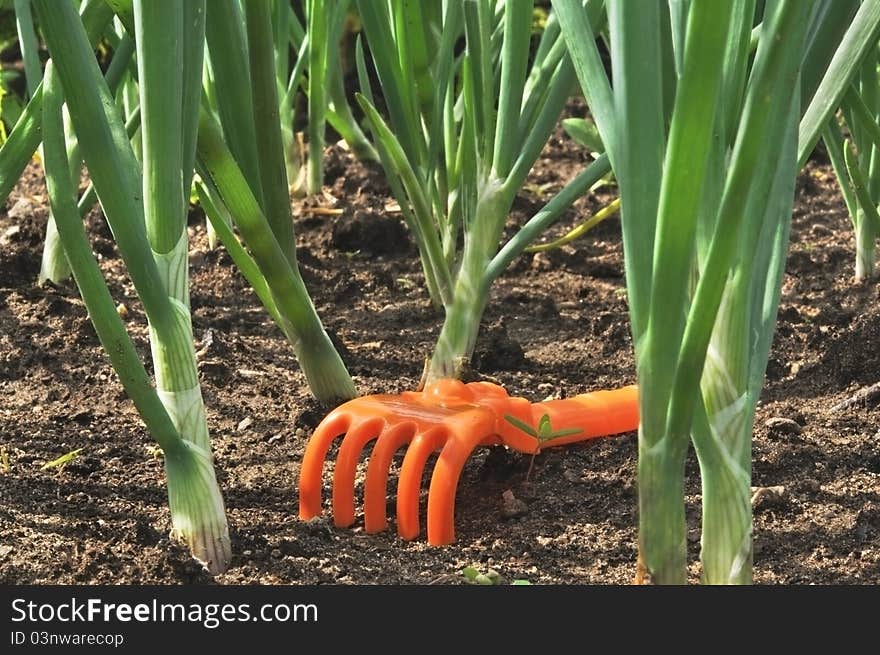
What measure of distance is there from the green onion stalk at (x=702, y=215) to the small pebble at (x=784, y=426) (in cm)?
49

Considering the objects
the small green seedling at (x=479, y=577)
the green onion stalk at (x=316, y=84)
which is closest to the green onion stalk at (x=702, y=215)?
the small green seedling at (x=479, y=577)

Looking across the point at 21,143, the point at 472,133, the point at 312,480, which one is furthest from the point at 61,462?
the point at 472,133

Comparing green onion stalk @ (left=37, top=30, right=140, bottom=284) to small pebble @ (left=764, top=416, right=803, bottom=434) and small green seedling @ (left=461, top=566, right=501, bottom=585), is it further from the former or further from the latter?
small pebble @ (left=764, top=416, right=803, bottom=434)

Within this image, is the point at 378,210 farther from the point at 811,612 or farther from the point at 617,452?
the point at 811,612

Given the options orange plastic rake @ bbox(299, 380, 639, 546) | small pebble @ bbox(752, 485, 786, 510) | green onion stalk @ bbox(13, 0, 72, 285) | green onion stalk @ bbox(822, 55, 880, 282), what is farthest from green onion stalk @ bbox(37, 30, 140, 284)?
green onion stalk @ bbox(822, 55, 880, 282)

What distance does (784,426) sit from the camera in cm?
151

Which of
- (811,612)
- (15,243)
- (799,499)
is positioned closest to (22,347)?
(15,243)

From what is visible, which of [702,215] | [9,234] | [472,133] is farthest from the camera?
[9,234]

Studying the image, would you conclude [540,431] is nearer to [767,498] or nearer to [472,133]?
[767,498]

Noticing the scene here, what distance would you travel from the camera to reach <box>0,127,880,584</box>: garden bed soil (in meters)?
1.21

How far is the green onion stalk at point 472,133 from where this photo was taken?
5.05 ft

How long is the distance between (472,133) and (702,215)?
2.39 ft

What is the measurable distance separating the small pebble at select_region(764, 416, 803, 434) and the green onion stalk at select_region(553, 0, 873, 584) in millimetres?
492

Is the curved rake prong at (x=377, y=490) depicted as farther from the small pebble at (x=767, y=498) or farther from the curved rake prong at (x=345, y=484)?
the small pebble at (x=767, y=498)
